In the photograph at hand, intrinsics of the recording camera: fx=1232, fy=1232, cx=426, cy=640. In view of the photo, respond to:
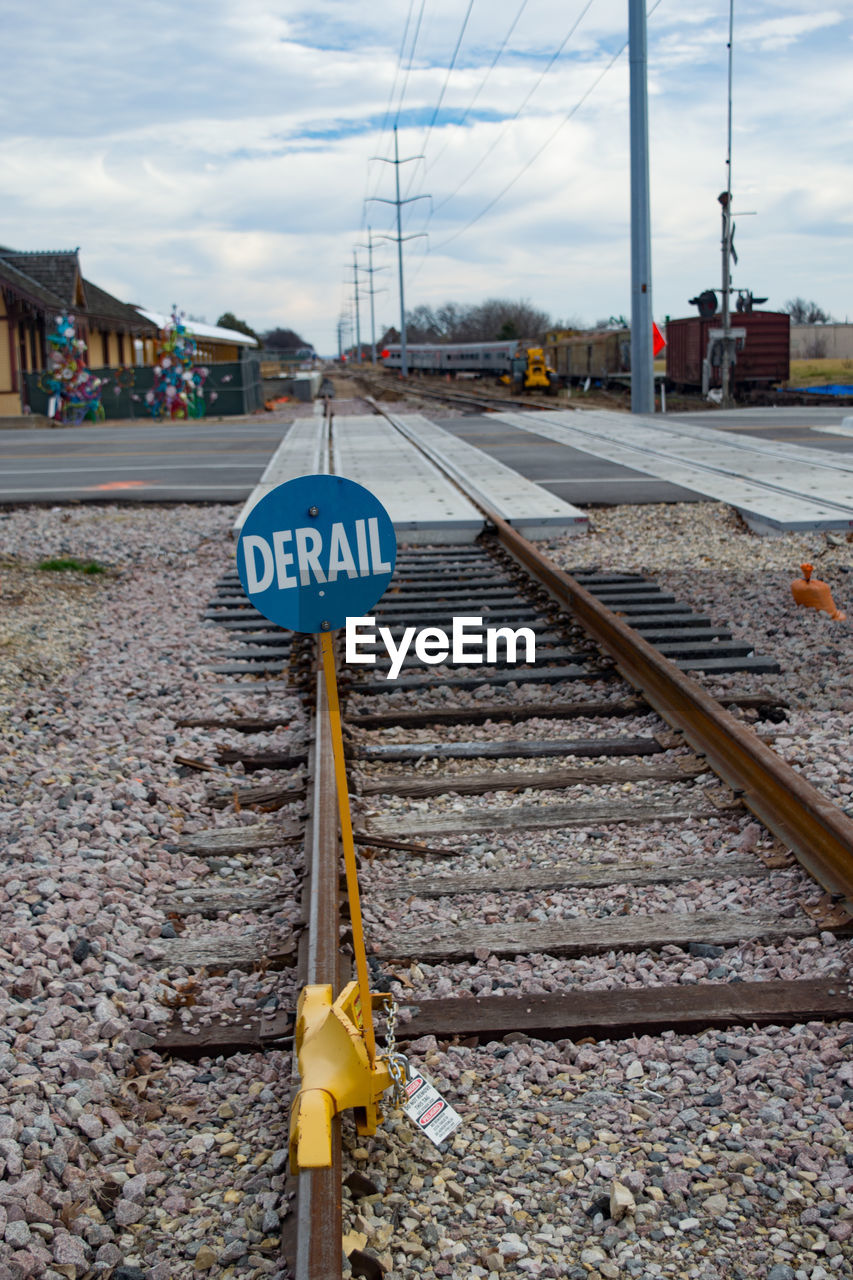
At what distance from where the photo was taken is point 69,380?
34.1 metres

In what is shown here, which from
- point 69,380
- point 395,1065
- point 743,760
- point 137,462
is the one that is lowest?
point 395,1065

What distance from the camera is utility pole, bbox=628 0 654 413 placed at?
26.5 m

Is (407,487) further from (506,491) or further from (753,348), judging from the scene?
(753,348)

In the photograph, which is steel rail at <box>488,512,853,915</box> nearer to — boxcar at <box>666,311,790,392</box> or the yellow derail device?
the yellow derail device

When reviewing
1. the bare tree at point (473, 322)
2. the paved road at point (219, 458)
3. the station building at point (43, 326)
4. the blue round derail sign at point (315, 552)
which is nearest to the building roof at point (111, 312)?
the station building at point (43, 326)

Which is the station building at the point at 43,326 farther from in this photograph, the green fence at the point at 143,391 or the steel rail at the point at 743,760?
the steel rail at the point at 743,760

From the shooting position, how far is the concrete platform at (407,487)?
39.0ft

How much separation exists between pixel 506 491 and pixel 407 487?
48.5 inches

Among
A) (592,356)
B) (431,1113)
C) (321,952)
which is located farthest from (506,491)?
(592,356)

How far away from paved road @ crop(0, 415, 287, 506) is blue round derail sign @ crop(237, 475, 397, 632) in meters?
12.4

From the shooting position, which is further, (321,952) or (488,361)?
(488,361)

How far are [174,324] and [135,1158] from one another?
33.4 m

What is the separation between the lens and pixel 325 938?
374 cm

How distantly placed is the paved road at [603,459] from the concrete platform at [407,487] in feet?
4.52
